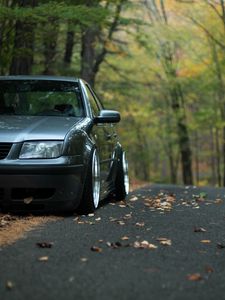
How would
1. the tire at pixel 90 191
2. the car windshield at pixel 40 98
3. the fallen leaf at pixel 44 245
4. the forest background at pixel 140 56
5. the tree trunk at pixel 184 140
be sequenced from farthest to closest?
the tree trunk at pixel 184 140, the forest background at pixel 140 56, the car windshield at pixel 40 98, the tire at pixel 90 191, the fallen leaf at pixel 44 245

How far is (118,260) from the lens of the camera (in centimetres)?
455

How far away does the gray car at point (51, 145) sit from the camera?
20.5 feet

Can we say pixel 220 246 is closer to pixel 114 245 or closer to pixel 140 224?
pixel 114 245

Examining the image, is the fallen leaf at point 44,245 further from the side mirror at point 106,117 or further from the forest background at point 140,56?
the forest background at point 140,56

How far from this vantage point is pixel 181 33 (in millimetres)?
24391

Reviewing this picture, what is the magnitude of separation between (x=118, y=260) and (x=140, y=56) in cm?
2593

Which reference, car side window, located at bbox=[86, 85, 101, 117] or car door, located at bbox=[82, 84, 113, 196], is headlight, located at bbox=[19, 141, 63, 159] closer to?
car door, located at bbox=[82, 84, 113, 196]

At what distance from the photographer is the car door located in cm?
763

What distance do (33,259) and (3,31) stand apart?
757 centimetres

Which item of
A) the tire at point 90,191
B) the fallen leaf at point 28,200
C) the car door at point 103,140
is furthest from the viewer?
the car door at point 103,140

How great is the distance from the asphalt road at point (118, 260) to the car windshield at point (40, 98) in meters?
1.51

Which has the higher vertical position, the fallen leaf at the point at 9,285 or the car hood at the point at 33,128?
the car hood at the point at 33,128

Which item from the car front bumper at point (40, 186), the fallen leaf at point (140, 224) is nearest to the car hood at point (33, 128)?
the car front bumper at point (40, 186)

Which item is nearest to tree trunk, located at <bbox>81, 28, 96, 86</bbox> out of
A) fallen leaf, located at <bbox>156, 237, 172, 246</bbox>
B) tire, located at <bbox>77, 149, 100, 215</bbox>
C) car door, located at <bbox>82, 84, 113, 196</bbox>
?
car door, located at <bbox>82, 84, 113, 196</bbox>
